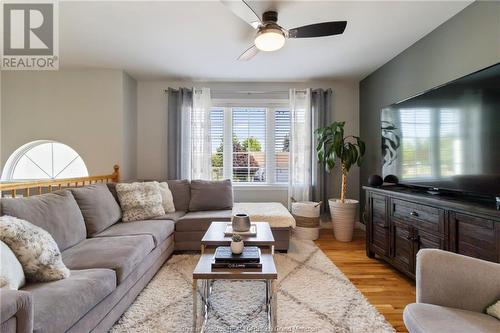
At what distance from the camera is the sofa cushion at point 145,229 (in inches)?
96.4

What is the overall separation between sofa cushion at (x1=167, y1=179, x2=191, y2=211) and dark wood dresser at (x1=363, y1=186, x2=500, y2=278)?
7.93ft

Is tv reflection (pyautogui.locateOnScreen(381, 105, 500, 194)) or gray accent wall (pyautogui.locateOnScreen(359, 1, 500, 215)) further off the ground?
gray accent wall (pyautogui.locateOnScreen(359, 1, 500, 215))

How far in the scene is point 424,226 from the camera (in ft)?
7.09

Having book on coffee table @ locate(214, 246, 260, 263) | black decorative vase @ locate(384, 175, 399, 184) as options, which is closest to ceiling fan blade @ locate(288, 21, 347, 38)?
black decorative vase @ locate(384, 175, 399, 184)

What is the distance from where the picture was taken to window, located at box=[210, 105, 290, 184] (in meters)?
4.35

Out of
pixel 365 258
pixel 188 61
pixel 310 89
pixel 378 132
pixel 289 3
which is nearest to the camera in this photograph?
pixel 289 3

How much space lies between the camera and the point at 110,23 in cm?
248

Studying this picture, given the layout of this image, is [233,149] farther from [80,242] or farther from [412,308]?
[412,308]

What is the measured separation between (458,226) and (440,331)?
108 centimetres

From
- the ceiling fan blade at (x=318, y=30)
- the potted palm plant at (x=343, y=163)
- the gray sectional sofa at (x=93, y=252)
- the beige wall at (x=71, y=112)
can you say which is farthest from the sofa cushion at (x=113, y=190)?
the potted palm plant at (x=343, y=163)

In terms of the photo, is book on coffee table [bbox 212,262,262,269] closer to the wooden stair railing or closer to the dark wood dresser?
the dark wood dresser

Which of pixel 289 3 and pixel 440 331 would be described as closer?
pixel 440 331

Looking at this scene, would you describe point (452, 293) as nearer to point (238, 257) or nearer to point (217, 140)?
point (238, 257)

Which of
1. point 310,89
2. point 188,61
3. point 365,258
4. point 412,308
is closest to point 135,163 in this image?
point 188,61
